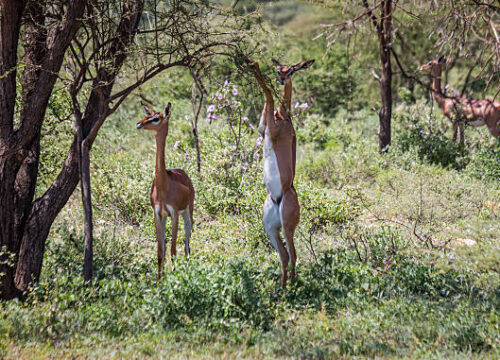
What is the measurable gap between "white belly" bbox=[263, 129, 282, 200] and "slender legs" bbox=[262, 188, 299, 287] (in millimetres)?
83

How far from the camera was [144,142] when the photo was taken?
1289cm

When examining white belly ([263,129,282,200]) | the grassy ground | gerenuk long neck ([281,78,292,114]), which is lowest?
the grassy ground

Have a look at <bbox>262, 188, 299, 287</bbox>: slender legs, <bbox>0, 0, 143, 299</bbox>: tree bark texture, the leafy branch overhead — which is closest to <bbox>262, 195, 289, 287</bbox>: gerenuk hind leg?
<bbox>262, 188, 299, 287</bbox>: slender legs

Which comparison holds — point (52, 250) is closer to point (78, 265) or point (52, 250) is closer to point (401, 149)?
point (78, 265)

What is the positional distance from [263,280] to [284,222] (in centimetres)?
66

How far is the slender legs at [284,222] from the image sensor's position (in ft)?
16.8

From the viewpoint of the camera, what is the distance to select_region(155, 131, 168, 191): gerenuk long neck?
541 centimetres

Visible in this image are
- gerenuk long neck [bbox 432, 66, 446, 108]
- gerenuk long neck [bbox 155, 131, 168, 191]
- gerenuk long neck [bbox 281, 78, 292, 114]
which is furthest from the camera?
gerenuk long neck [bbox 432, 66, 446, 108]

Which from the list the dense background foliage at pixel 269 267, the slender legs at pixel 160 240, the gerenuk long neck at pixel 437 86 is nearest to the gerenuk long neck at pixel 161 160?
the slender legs at pixel 160 240

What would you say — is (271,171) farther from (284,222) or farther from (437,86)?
(437,86)

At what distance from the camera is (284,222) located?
5.11m

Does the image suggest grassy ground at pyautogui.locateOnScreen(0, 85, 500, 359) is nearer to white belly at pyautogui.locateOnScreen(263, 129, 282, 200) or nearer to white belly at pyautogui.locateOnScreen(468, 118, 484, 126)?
white belly at pyautogui.locateOnScreen(263, 129, 282, 200)

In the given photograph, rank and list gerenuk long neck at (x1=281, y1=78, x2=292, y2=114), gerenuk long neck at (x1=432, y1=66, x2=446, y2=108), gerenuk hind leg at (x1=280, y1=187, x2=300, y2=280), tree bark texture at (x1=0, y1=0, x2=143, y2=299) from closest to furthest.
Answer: tree bark texture at (x1=0, y1=0, x2=143, y2=299)
gerenuk long neck at (x1=281, y1=78, x2=292, y2=114)
gerenuk hind leg at (x1=280, y1=187, x2=300, y2=280)
gerenuk long neck at (x1=432, y1=66, x2=446, y2=108)

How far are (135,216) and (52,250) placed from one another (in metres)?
1.80
